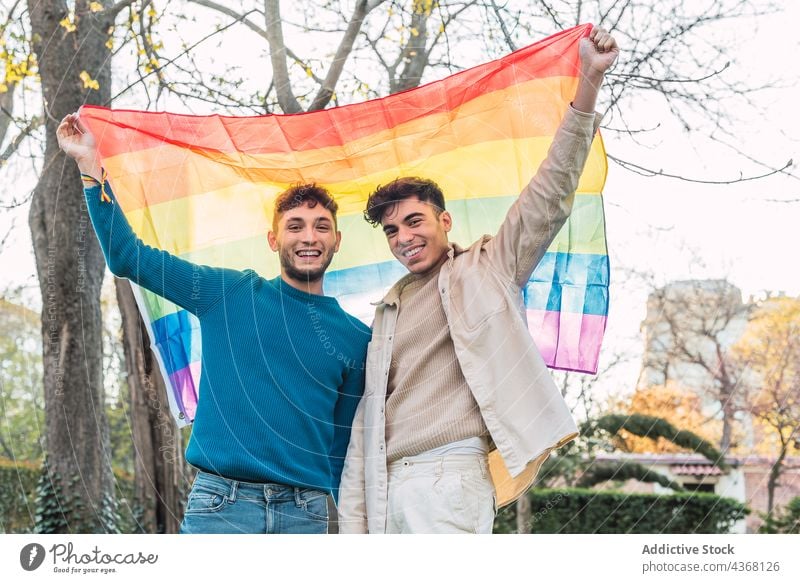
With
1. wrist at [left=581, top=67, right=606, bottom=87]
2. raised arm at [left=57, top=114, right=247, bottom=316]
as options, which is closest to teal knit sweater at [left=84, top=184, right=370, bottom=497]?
raised arm at [left=57, top=114, right=247, bottom=316]

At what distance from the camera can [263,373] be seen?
2889mm

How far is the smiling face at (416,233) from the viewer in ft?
9.93

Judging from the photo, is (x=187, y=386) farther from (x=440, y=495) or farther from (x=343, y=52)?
(x=343, y=52)

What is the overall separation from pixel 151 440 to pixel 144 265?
123 inches

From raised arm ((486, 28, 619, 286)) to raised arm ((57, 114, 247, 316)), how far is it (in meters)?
0.91

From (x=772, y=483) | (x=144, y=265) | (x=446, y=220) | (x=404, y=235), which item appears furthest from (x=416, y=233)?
(x=772, y=483)

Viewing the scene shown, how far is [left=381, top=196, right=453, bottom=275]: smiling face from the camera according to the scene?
3027mm

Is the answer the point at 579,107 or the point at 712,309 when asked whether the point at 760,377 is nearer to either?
the point at 712,309

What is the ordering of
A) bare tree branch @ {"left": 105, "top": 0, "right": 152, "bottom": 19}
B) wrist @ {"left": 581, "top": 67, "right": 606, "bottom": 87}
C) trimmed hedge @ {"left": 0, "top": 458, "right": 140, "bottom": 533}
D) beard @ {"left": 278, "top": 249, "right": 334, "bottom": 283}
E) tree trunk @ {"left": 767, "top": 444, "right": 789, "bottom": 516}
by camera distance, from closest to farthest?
wrist @ {"left": 581, "top": 67, "right": 606, "bottom": 87}, beard @ {"left": 278, "top": 249, "right": 334, "bottom": 283}, bare tree branch @ {"left": 105, "top": 0, "right": 152, "bottom": 19}, trimmed hedge @ {"left": 0, "top": 458, "right": 140, "bottom": 533}, tree trunk @ {"left": 767, "top": 444, "right": 789, "bottom": 516}

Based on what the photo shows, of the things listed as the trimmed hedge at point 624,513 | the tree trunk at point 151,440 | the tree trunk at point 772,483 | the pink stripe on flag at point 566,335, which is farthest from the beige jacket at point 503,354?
the tree trunk at point 772,483

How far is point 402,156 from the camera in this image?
11.9 ft

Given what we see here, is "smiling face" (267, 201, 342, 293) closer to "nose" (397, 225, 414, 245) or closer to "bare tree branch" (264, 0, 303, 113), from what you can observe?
"nose" (397, 225, 414, 245)
